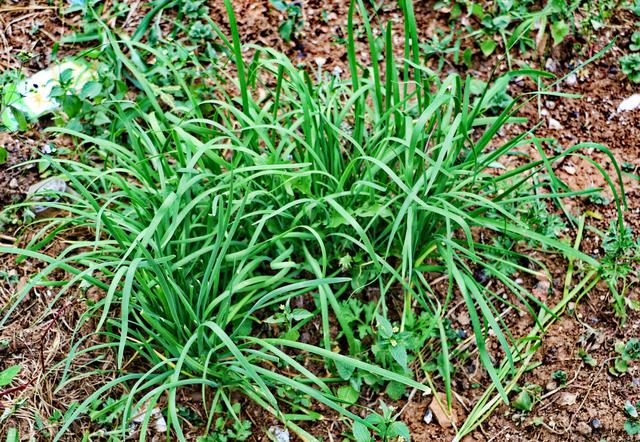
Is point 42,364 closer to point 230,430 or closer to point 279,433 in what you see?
point 230,430

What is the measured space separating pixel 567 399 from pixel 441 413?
0.42 metres

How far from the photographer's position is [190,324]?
6.91 ft

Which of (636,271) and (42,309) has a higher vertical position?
(42,309)

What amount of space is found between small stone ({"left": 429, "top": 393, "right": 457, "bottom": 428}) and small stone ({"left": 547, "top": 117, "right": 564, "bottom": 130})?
4.04ft

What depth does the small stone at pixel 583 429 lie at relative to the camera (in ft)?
6.88

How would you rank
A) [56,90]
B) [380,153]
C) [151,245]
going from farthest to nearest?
[56,90] → [380,153] → [151,245]

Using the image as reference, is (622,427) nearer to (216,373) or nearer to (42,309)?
(216,373)

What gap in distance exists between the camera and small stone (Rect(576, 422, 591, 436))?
2.10m

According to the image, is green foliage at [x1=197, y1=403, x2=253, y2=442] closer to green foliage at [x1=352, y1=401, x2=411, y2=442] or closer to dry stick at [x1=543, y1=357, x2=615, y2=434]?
green foliage at [x1=352, y1=401, x2=411, y2=442]

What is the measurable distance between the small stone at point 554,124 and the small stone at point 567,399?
1.10 meters

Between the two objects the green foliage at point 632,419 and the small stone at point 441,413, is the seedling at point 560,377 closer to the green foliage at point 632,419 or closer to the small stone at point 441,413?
the green foliage at point 632,419

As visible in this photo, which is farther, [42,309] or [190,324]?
[42,309]

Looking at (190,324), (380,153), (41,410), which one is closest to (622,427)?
(380,153)

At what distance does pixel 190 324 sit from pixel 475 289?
918 mm
